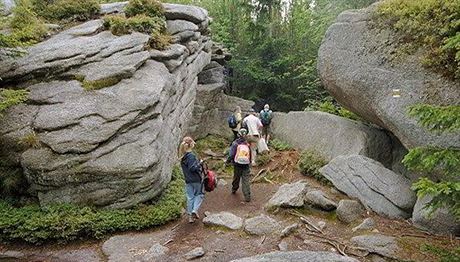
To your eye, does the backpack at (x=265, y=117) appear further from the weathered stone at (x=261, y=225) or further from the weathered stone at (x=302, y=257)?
the weathered stone at (x=302, y=257)

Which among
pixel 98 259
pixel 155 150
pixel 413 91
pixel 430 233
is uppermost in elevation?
pixel 413 91

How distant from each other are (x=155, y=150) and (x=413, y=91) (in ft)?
22.9

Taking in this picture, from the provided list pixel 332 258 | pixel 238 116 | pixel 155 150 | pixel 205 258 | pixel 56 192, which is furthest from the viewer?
pixel 238 116

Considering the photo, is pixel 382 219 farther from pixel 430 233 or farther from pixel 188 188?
pixel 188 188

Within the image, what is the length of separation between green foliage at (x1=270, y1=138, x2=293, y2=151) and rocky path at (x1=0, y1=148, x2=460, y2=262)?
536 centimetres

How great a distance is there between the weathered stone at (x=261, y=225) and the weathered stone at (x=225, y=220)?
0.25 m

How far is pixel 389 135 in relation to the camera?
1248 centimetres

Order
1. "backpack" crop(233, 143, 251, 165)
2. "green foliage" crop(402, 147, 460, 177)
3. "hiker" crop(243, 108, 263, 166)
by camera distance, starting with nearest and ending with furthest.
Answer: "green foliage" crop(402, 147, 460, 177) < "backpack" crop(233, 143, 251, 165) < "hiker" crop(243, 108, 263, 166)

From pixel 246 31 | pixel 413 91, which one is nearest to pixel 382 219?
pixel 413 91

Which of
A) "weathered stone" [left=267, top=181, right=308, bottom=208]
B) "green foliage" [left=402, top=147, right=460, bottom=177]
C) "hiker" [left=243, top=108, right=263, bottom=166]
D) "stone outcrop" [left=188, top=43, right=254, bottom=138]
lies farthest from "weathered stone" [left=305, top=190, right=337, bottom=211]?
"stone outcrop" [left=188, top=43, right=254, bottom=138]

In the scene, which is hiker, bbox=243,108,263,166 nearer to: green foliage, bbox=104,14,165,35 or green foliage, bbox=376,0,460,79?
green foliage, bbox=104,14,165,35

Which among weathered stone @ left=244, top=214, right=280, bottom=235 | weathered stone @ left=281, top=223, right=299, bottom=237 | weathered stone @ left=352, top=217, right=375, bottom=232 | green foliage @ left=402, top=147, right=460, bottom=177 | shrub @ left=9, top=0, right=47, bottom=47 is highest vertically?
shrub @ left=9, top=0, right=47, bottom=47

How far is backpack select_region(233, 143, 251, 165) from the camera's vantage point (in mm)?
10555

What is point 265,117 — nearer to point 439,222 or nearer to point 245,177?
point 245,177
